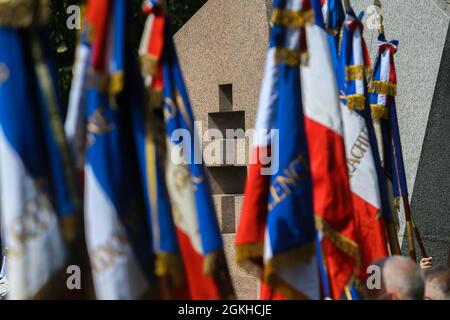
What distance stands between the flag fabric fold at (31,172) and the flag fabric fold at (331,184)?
71.2 inches

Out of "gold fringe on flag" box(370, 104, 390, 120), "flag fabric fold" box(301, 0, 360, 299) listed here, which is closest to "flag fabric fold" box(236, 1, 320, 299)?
"flag fabric fold" box(301, 0, 360, 299)

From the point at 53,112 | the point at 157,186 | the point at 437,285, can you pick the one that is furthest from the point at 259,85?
the point at 53,112

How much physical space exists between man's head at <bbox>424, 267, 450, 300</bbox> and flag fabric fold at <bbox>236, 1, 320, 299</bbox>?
2.33 ft

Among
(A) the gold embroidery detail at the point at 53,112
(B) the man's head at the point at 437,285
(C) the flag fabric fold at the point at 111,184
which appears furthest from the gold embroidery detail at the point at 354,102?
(A) the gold embroidery detail at the point at 53,112

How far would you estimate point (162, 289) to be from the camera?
4.05 metres

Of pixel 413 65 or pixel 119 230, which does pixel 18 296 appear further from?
pixel 413 65

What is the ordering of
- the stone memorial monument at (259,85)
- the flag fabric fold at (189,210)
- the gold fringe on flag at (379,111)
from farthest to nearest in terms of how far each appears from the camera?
the stone memorial monument at (259,85) < the gold fringe on flag at (379,111) < the flag fabric fold at (189,210)

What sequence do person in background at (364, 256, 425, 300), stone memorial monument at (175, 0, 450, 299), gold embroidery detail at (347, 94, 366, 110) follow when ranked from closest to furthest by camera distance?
person in background at (364, 256, 425, 300), gold embroidery detail at (347, 94, 366, 110), stone memorial monument at (175, 0, 450, 299)

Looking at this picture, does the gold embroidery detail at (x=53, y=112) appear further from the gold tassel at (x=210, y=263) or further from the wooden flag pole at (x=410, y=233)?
the wooden flag pole at (x=410, y=233)

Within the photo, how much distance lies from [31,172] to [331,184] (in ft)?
6.66

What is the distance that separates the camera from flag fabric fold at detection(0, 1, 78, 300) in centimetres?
369

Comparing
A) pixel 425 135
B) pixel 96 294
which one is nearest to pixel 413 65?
pixel 425 135

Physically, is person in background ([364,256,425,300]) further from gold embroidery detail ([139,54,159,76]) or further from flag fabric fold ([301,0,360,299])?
gold embroidery detail ([139,54,159,76])

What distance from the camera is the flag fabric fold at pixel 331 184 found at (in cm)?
510
